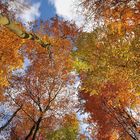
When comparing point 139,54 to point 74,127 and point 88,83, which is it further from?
point 74,127

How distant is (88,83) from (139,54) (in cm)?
421

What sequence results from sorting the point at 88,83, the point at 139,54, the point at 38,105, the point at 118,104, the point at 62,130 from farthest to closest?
the point at 62,130 → the point at 38,105 → the point at 118,104 → the point at 88,83 → the point at 139,54

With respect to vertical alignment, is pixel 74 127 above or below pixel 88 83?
above

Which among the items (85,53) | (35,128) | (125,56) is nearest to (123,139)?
(35,128)

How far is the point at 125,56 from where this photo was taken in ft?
45.1

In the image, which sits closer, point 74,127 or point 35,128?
point 35,128

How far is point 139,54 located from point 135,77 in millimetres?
1027

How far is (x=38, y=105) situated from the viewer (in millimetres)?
22219

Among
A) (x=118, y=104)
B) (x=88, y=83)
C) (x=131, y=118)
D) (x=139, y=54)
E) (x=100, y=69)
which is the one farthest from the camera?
(x=118, y=104)

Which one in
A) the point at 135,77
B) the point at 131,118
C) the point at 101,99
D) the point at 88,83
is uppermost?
the point at 101,99

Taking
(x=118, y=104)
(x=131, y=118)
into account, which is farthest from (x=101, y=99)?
(x=131, y=118)

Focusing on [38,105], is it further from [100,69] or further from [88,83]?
[100,69]

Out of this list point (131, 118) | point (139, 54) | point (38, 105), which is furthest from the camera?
point (38, 105)

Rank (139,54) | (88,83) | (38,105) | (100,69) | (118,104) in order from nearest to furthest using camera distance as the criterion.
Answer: (139,54), (100,69), (88,83), (118,104), (38,105)
